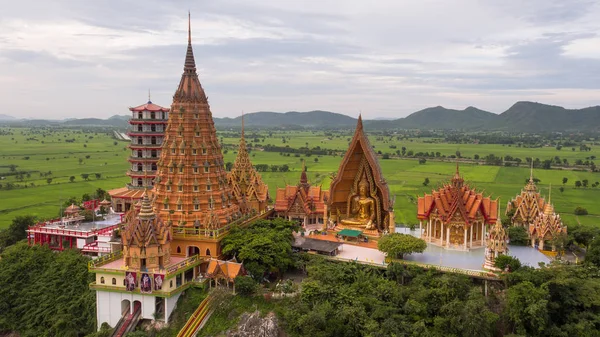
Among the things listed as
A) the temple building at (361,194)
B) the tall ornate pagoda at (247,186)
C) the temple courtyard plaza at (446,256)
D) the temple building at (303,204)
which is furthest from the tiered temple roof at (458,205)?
the tall ornate pagoda at (247,186)

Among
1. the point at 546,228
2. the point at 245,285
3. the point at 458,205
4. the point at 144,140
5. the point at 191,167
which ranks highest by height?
the point at 144,140

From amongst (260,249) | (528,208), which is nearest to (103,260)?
(260,249)

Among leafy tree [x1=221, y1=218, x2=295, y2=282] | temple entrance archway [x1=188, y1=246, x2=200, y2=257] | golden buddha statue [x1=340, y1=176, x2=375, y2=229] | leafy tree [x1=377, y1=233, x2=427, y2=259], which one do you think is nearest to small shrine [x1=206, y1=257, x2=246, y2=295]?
leafy tree [x1=221, y1=218, x2=295, y2=282]

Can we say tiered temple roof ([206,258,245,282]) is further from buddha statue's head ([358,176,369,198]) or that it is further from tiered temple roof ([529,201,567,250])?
tiered temple roof ([529,201,567,250])

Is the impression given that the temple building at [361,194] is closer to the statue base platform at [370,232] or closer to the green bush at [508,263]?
the statue base platform at [370,232]

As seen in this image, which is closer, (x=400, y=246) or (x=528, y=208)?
(x=400, y=246)

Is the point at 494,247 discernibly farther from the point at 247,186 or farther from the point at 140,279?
the point at 140,279
